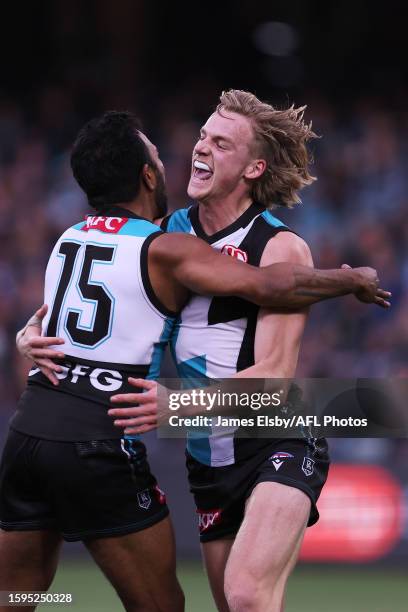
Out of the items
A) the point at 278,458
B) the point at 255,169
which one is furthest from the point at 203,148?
the point at 278,458

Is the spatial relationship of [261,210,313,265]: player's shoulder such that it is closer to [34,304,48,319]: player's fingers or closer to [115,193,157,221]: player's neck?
[115,193,157,221]: player's neck

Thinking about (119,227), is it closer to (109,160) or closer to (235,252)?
(109,160)

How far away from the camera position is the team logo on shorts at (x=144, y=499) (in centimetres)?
427

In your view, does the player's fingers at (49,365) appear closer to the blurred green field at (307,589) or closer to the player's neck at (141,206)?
the player's neck at (141,206)

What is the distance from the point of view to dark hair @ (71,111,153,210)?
4418 mm

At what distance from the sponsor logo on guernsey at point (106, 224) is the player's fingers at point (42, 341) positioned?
47 centimetres

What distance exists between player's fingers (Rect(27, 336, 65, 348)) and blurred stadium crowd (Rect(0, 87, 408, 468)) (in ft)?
14.6

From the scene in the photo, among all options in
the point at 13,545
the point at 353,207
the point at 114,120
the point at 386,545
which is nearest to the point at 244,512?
the point at 13,545

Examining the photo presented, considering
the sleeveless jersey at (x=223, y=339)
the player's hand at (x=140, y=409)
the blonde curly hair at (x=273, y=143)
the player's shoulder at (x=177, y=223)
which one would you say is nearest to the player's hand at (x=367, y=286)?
the sleeveless jersey at (x=223, y=339)

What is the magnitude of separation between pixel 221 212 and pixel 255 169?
245 mm

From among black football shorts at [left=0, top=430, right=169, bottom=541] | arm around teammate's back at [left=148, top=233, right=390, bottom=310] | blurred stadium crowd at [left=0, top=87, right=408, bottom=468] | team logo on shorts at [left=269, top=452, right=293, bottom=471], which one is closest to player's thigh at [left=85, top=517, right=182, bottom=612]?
black football shorts at [left=0, top=430, right=169, bottom=541]

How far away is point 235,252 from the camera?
4.61 m

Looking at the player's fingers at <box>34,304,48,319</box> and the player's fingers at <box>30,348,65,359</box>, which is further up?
the player's fingers at <box>34,304,48,319</box>

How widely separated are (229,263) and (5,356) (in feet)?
18.0
